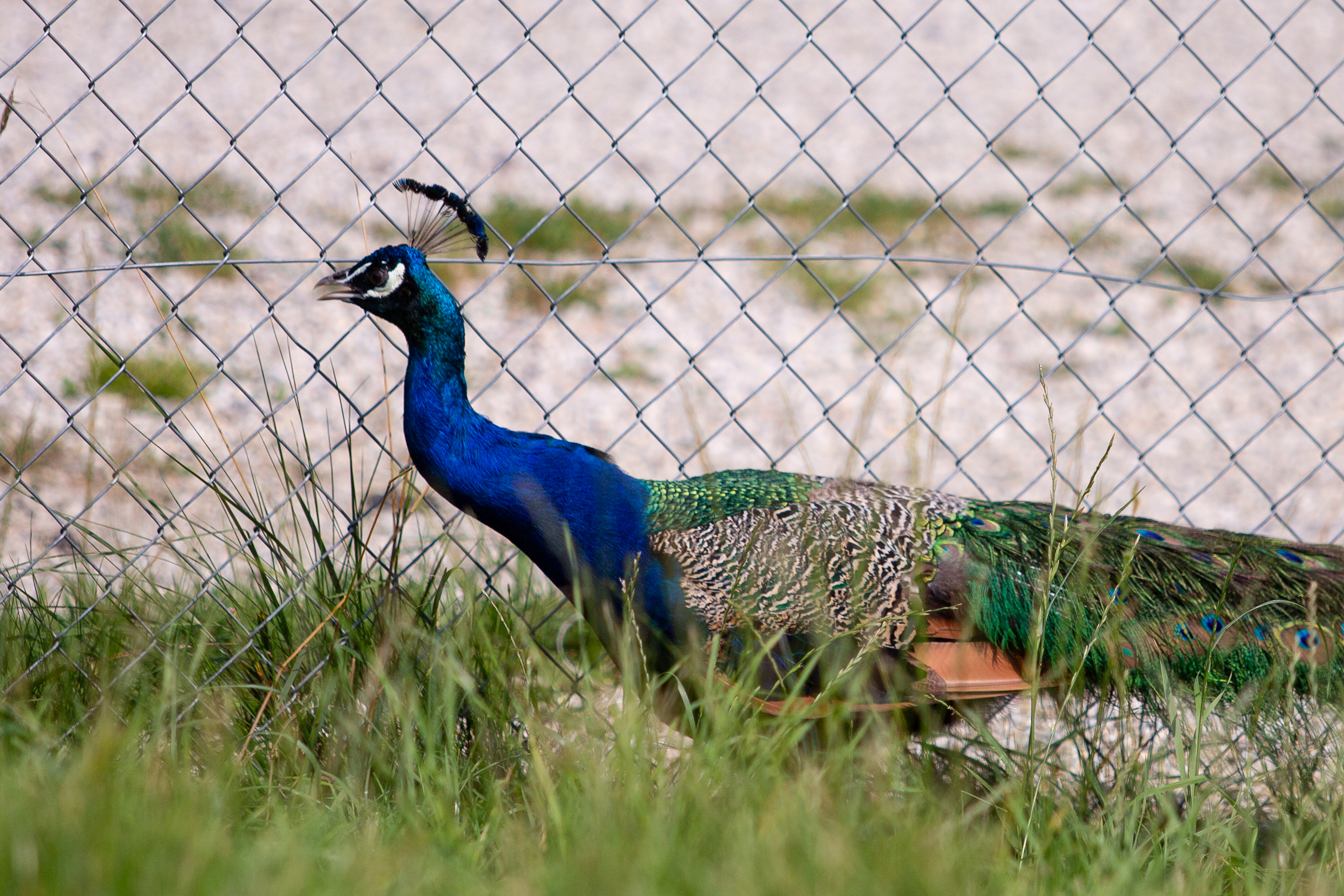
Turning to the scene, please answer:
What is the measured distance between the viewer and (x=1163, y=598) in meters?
2.50

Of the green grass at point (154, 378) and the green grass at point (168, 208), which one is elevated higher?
the green grass at point (168, 208)

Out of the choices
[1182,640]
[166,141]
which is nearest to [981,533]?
[1182,640]

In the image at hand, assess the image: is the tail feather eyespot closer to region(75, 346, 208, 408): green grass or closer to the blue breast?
the blue breast

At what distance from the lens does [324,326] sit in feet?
17.6

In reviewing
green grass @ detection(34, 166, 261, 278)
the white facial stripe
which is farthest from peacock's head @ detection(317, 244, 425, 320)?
green grass @ detection(34, 166, 261, 278)

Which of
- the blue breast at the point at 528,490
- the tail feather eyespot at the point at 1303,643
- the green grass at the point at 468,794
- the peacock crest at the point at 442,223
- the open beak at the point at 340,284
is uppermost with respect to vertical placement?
the peacock crest at the point at 442,223

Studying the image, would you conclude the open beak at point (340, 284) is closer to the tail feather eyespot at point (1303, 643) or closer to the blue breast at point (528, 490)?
the blue breast at point (528, 490)

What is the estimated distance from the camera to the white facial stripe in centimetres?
239

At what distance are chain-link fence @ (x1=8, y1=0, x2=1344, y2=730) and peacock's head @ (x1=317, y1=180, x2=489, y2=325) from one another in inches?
4.9

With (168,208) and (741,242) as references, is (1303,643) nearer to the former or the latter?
(741,242)

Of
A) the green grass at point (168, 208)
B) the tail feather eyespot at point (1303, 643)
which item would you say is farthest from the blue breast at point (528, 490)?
the green grass at point (168, 208)

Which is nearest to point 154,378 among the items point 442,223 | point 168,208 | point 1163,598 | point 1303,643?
point 168,208

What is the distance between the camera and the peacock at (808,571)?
2.35 m

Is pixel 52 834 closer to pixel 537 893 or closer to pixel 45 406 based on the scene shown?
pixel 537 893
